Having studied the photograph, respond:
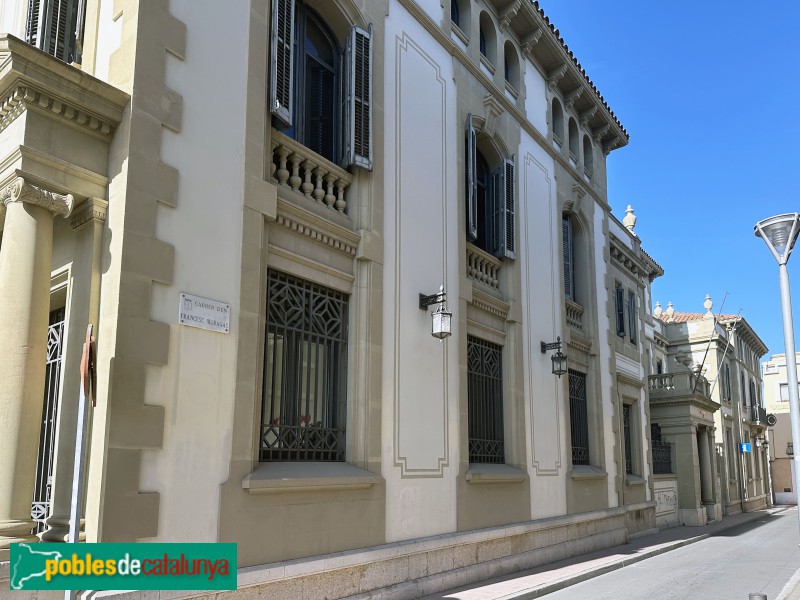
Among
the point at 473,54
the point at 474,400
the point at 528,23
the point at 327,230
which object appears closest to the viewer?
the point at 327,230

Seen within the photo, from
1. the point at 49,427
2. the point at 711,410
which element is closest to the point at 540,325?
the point at 49,427

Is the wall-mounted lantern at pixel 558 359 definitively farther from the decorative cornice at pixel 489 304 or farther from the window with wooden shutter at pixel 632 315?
the window with wooden shutter at pixel 632 315

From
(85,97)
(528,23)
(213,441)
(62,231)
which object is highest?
(528,23)

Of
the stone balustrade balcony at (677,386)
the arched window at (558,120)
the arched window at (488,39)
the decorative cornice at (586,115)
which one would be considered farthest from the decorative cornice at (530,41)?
the stone balustrade balcony at (677,386)

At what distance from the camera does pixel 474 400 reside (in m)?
12.5

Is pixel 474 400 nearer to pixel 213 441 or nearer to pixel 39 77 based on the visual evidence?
pixel 213 441

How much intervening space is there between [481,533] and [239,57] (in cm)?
766

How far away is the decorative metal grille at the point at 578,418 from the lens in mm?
16547

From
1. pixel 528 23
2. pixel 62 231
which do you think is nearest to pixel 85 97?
pixel 62 231

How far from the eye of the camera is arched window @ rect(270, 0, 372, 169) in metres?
9.78

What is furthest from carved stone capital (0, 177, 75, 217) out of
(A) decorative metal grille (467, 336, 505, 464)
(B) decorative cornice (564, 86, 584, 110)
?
(B) decorative cornice (564, 86, 584, 110)

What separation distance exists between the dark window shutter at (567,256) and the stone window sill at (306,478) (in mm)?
9880

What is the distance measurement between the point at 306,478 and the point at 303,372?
1337mm

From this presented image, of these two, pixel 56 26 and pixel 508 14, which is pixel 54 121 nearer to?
pixel 56 26
